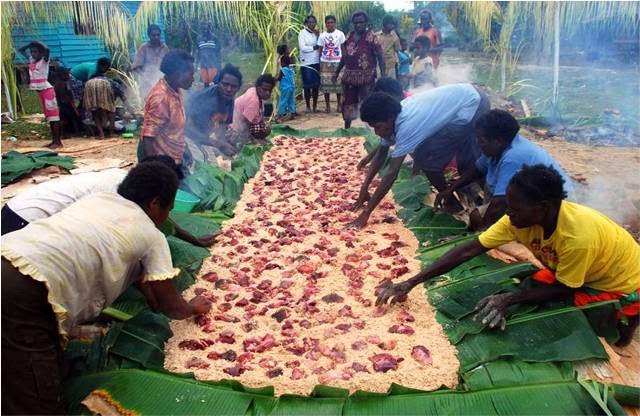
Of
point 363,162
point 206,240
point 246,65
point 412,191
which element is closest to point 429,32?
point 363,162

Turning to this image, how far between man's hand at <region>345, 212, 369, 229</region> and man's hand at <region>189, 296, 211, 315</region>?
5.66 feet

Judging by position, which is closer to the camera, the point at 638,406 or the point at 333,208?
the point at 638,406

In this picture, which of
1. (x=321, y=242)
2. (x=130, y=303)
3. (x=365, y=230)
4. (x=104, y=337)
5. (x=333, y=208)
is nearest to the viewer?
(x=104, y=337)

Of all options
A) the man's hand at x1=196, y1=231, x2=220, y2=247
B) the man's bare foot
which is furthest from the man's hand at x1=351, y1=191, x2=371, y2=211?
the man's bare foot

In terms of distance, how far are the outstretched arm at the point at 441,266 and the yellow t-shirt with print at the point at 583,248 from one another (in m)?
0.07

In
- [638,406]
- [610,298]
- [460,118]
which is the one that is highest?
[460,118]

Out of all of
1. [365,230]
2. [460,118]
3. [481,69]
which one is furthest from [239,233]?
[481,69]

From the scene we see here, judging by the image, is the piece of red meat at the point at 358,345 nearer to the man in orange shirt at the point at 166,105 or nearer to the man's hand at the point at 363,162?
the man in orange shirt at the point at 166,105

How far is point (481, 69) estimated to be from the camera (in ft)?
52.1

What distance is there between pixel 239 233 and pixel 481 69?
13.3 metres

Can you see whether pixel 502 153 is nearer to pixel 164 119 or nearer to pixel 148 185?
pixel 148 185

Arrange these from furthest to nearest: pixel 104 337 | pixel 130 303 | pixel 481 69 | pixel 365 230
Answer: pixel 481 69, pixel 365 230, pixel 130 303, pixel 104 337

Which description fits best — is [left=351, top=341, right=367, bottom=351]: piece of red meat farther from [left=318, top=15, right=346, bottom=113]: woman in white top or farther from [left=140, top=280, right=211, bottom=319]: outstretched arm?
[left=318, top=15, right=346, bottom=113]: woman in white top

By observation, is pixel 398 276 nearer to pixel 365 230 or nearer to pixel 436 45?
pixel 365 230
